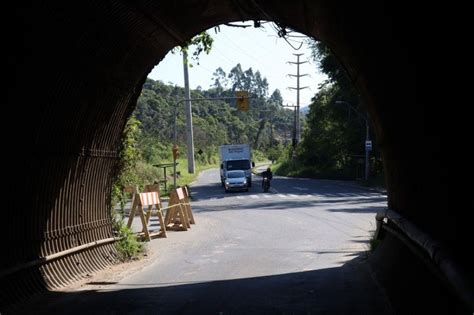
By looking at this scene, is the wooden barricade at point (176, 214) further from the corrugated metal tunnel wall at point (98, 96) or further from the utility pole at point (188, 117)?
the utility pole at point (188, 117)

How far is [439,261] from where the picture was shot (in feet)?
20.7

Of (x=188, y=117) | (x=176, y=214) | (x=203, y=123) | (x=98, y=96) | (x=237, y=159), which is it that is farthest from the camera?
(x=203, y=123)

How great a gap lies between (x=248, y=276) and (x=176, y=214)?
1084 cm

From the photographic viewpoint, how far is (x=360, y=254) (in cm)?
1456

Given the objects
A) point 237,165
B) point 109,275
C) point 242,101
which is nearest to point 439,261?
point 109,275

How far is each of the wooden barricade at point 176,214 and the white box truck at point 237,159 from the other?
27705 millimetres

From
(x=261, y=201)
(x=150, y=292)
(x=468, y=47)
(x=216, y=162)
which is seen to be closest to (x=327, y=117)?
(x=261, y=201)

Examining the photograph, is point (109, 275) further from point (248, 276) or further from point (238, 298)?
point (238, 298)

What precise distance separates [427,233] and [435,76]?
2497 millimetres

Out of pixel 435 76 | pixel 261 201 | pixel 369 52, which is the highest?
pixel 369 52

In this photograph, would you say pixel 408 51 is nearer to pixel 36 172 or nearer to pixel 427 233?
pixel 427 233

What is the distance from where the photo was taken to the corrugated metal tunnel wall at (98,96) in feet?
26.0

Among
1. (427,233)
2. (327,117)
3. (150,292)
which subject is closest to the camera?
(427,233)

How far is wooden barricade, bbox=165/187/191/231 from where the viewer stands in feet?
71.9
